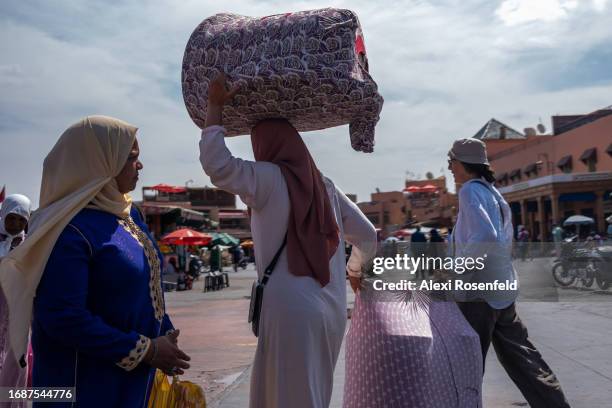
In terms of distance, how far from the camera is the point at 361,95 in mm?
2537

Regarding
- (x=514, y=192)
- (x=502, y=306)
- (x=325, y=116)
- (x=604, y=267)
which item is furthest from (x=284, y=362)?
(x=514, y=192)

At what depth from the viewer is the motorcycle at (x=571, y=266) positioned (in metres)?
4.35

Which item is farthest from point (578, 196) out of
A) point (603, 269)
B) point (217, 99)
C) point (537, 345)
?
point (217, 99)

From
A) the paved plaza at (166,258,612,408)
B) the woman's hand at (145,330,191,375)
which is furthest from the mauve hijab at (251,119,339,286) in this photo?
the paved plaza at (166,258,612,408)

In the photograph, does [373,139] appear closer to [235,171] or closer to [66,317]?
[235,171]

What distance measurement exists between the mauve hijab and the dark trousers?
1241 mm

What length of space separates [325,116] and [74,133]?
1046mm

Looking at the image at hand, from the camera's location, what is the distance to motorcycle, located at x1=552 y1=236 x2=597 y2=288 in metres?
4.35

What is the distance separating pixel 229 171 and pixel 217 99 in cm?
29

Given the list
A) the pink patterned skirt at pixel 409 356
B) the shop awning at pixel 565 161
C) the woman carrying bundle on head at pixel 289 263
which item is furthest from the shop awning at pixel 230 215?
the woman carrying bundle on head at pixel 289 263

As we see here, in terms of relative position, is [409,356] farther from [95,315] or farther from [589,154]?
[589,154]

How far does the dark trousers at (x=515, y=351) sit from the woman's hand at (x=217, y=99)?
1.73 meters

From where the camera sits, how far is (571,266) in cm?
526

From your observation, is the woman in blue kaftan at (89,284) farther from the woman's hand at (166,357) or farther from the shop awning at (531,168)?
the shop awning at (531,168)
